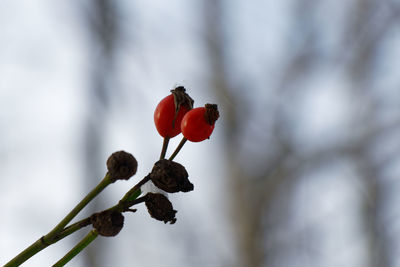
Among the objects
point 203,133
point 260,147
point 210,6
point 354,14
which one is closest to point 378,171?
point 260,147

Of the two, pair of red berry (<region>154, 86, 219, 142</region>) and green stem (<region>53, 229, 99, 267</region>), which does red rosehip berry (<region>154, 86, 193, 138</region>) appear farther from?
green stem (<region>53, 229, 99, 267</region>)

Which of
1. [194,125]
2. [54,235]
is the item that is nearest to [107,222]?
[54,235]

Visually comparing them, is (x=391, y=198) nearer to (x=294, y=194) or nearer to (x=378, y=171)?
(x=378, y=171)

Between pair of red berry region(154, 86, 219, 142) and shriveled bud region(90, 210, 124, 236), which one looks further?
pair of red berry region(154, 86, 219, 142)

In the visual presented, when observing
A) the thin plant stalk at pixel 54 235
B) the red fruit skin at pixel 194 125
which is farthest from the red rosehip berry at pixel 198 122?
the thin plant stalk at pixel 54 235

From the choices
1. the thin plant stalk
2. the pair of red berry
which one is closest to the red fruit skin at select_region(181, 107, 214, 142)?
the pair of red berry

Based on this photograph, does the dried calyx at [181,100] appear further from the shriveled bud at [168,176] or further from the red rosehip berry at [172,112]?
the shriveled bud at [168,176]
